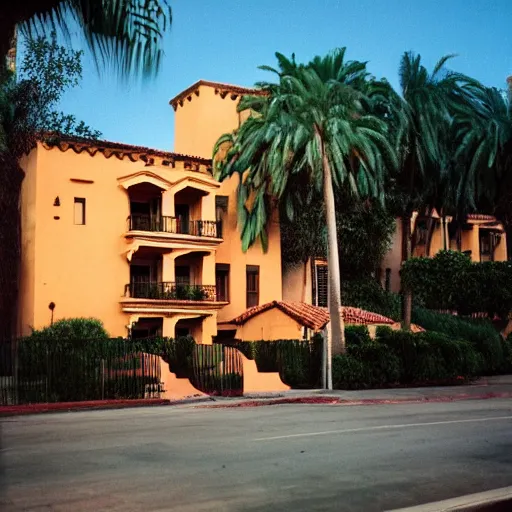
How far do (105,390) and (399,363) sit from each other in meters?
12.1

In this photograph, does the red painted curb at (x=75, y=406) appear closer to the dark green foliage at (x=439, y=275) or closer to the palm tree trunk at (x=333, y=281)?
the palm tree trunk at (x=333, y=281)

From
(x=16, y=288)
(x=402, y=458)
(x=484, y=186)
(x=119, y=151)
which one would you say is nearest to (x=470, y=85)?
(x=484, y=186)

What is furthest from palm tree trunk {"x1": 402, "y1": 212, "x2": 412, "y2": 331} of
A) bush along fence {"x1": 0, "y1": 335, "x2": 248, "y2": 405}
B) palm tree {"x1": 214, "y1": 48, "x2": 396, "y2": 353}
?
bush along fence {"x1": 0, "y1": 335, "x2": 248, "y2": 405}

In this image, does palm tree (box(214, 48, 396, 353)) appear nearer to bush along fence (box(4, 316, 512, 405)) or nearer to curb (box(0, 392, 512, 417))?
bush along fence (box(4, 316, 512, 405))

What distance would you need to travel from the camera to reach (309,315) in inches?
1490

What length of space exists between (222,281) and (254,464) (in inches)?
1352

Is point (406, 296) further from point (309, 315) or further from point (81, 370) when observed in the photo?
point (81, 370)

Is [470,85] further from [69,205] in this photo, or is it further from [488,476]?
[488,476]

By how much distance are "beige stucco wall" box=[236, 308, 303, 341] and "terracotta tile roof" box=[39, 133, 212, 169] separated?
9.14 m

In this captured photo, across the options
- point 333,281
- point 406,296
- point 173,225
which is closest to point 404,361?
point 333,281

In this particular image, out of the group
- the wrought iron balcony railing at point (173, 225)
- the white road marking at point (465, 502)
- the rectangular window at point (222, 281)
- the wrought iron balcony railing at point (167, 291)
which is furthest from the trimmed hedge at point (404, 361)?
the white road marking at point (465, 502)

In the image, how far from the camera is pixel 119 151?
39719 mm

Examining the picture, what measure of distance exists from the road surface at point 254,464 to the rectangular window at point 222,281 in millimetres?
27467

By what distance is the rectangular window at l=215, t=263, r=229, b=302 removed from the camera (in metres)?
43.7
